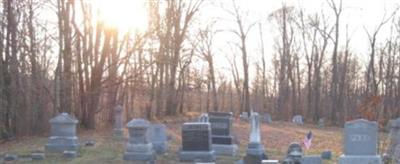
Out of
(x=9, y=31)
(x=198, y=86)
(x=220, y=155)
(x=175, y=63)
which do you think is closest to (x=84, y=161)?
(x=220, y=155)

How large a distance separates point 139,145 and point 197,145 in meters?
1.47

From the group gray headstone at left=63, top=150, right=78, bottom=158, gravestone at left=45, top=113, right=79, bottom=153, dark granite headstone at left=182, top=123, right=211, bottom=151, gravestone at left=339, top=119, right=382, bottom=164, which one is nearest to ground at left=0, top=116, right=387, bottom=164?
gray headstone at left=63, top=150, right=78, bottom=158

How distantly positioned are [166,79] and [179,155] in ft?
77.4

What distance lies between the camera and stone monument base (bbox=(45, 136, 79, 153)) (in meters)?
18.0

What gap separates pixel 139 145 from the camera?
52.9 feet

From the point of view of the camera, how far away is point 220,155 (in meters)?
18.1

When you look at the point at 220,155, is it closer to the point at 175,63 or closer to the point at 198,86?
the point at 175,63

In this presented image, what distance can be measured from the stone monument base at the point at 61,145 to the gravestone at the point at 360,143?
7469 mm

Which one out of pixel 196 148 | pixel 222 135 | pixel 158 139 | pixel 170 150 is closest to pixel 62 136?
pixel 158 139

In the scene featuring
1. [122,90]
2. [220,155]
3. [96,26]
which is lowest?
[220,155]

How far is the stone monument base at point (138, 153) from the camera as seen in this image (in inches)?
Answer: 631

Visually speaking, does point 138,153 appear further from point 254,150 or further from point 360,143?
point 360,143

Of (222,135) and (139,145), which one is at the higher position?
(222,135)

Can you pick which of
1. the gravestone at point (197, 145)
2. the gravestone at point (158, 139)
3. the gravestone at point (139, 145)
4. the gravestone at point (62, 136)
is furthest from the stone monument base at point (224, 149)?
the gravestone at point (62, 136)
